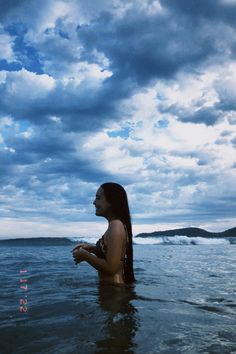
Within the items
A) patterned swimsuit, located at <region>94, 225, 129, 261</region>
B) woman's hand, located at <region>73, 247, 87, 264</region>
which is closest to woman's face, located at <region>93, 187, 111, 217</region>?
patterned swimsuit, located at <region>94, 225, 129, 261</region>

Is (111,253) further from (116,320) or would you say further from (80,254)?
(116,320)

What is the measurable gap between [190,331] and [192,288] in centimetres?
342

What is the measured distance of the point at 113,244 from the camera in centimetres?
524

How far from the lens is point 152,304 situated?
16.4 ft

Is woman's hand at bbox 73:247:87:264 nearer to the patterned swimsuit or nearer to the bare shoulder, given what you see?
the patterned swimsuit

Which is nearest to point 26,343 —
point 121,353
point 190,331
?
point 121,353

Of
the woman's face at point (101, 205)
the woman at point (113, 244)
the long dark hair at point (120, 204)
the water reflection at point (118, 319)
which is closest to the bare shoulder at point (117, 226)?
the woman at point (113, 244)

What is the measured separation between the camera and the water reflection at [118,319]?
301 centimetres

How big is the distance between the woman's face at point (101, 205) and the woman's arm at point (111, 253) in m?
0.28

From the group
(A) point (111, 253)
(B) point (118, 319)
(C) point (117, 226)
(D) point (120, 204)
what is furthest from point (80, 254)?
(B) point (118, 319)

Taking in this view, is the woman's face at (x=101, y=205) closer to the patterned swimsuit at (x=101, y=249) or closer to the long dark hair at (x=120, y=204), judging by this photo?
the long dark hair at (x=120, y=204)

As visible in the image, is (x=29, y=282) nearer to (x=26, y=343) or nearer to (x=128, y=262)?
(x=128, y=262)

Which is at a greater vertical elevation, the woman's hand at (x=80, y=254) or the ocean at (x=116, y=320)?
the woman's hand at (x=80, y=254)

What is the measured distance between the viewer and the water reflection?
9.87ft
